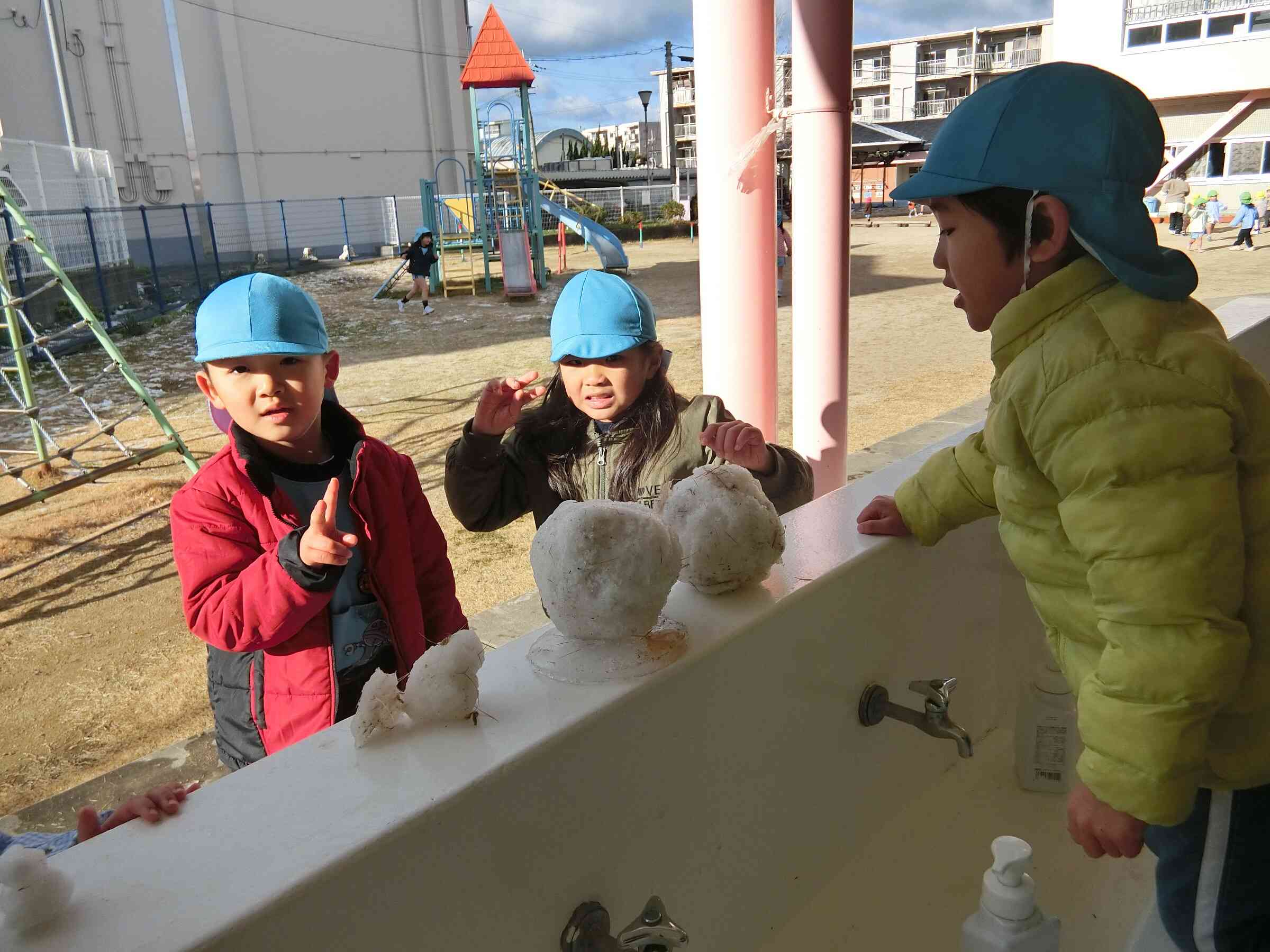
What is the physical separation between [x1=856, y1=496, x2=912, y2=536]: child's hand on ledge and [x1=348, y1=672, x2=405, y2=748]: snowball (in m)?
0.91

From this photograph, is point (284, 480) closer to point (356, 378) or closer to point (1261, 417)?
point (1261, 417)

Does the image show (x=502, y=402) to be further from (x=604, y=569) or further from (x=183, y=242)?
(x=183, y=242)

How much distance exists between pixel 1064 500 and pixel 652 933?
670 mm

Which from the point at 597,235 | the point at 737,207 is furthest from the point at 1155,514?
the point at 597,235

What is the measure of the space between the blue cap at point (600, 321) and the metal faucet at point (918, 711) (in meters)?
0.79

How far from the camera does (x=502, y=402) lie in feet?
6.00

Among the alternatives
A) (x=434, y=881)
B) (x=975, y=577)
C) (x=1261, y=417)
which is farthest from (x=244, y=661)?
(x=1261, y=417)

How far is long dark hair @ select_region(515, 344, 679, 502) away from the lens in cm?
A: 191

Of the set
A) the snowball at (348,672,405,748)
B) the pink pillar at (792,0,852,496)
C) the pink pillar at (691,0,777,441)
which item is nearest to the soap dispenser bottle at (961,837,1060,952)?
the snowball at (348,672,405,748)

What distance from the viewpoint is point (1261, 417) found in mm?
1074

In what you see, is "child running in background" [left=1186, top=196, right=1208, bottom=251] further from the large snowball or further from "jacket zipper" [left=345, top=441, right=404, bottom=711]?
the large snowball

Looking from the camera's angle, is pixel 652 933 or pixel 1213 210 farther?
pixel 1213 210

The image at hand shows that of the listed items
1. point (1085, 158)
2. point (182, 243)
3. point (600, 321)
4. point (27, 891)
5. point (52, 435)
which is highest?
point (182, 243)

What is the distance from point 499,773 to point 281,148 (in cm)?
2360
